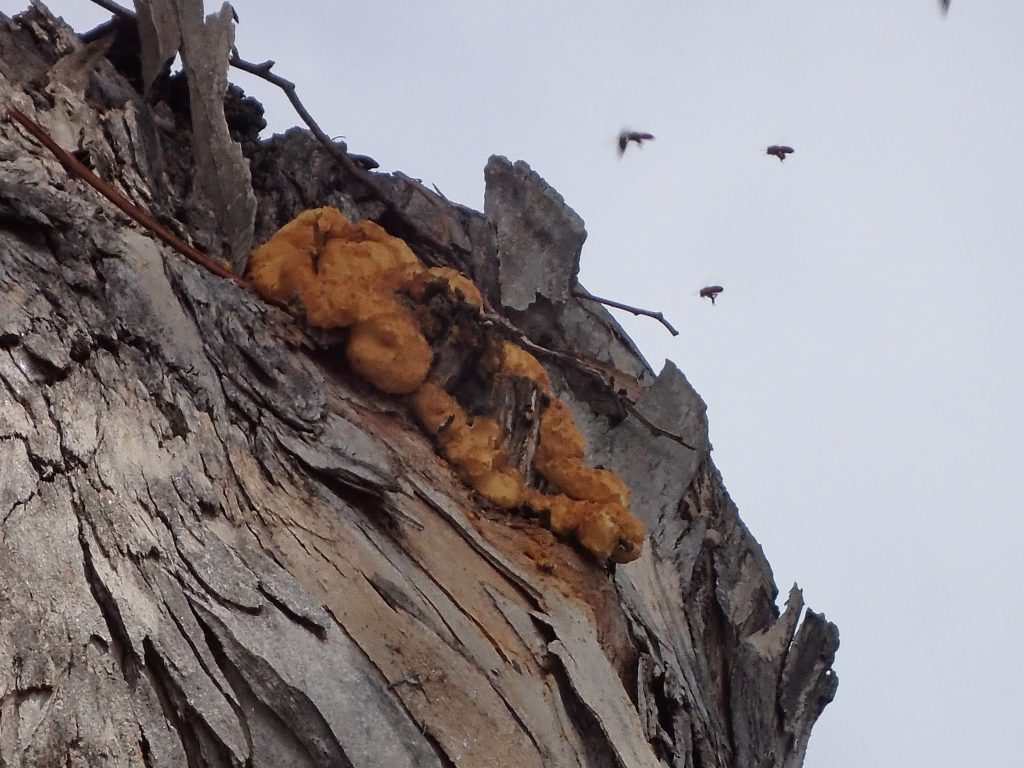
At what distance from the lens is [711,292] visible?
6289 millimetres

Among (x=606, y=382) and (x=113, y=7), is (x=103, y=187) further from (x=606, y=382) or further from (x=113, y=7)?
(x=606, y=382)

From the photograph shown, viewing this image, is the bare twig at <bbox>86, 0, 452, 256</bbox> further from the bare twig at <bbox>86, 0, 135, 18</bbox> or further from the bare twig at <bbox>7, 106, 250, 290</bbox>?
the bare twig at <bbox>7, 106, 250, 290</bbox>

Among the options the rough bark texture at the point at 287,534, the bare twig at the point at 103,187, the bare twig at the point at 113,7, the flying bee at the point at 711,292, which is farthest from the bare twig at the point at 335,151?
the flying bee at the point at 711,292

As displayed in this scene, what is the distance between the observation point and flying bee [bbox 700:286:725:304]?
625 cm

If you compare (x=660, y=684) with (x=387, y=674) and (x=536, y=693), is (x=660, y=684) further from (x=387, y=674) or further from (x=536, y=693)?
(x=387, y=674)

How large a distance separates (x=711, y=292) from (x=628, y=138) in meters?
1.16

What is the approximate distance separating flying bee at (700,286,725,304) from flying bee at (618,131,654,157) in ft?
→ 3.45

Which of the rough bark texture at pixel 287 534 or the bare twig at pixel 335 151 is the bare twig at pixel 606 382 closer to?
the rough bark texture at pixel 287 534

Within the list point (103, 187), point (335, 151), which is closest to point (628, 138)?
Result: point (335, 151)

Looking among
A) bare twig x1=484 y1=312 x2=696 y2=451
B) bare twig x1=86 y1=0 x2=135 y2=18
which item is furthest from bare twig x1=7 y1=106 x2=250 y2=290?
bare twig x1=484 y1=312 x2=696 y2=451

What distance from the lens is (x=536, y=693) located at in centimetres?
281

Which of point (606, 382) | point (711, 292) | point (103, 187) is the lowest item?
point (103, 187)

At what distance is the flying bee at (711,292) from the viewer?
6.25 metres

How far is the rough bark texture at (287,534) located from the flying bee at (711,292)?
2038 mm
